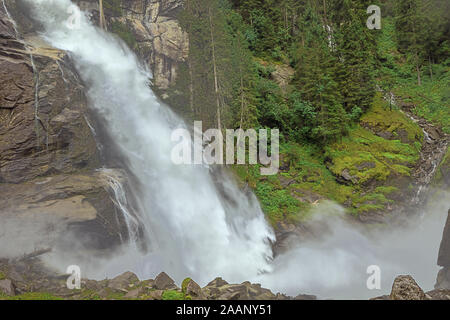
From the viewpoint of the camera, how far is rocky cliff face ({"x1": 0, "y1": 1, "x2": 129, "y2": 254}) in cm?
1248

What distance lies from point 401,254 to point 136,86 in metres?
20.9

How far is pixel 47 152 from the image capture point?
47.4 ft

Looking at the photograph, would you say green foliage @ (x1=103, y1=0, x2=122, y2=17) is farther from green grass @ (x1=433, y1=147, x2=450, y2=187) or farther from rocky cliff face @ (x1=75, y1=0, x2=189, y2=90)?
green grass @ (x1=433, y1=147, x2=450, y2=187)

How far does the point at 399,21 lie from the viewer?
1447 inches

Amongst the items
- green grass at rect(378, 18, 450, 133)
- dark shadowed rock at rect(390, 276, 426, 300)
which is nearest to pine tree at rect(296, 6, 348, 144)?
green grass at rect(378, 18, 450, 133)

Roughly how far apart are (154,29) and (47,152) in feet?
54.4

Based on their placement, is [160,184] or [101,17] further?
[101,17]

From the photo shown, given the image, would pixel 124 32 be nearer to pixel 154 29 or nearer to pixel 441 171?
pixel 154 29

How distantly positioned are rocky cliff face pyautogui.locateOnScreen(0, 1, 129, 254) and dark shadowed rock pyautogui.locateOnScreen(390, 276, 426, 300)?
11028 mm

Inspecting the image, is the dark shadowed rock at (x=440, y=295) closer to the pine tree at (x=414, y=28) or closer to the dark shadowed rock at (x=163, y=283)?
the dark shadowed rock at (x=163, y=283)

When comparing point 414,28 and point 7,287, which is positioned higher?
point 414,28

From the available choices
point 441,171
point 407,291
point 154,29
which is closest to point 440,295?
point 407,291

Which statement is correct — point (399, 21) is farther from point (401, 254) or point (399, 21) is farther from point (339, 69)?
point (401, 254)

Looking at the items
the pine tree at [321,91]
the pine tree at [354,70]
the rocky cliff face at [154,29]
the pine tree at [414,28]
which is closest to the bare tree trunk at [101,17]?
the rocky cliff face at [154,29]
